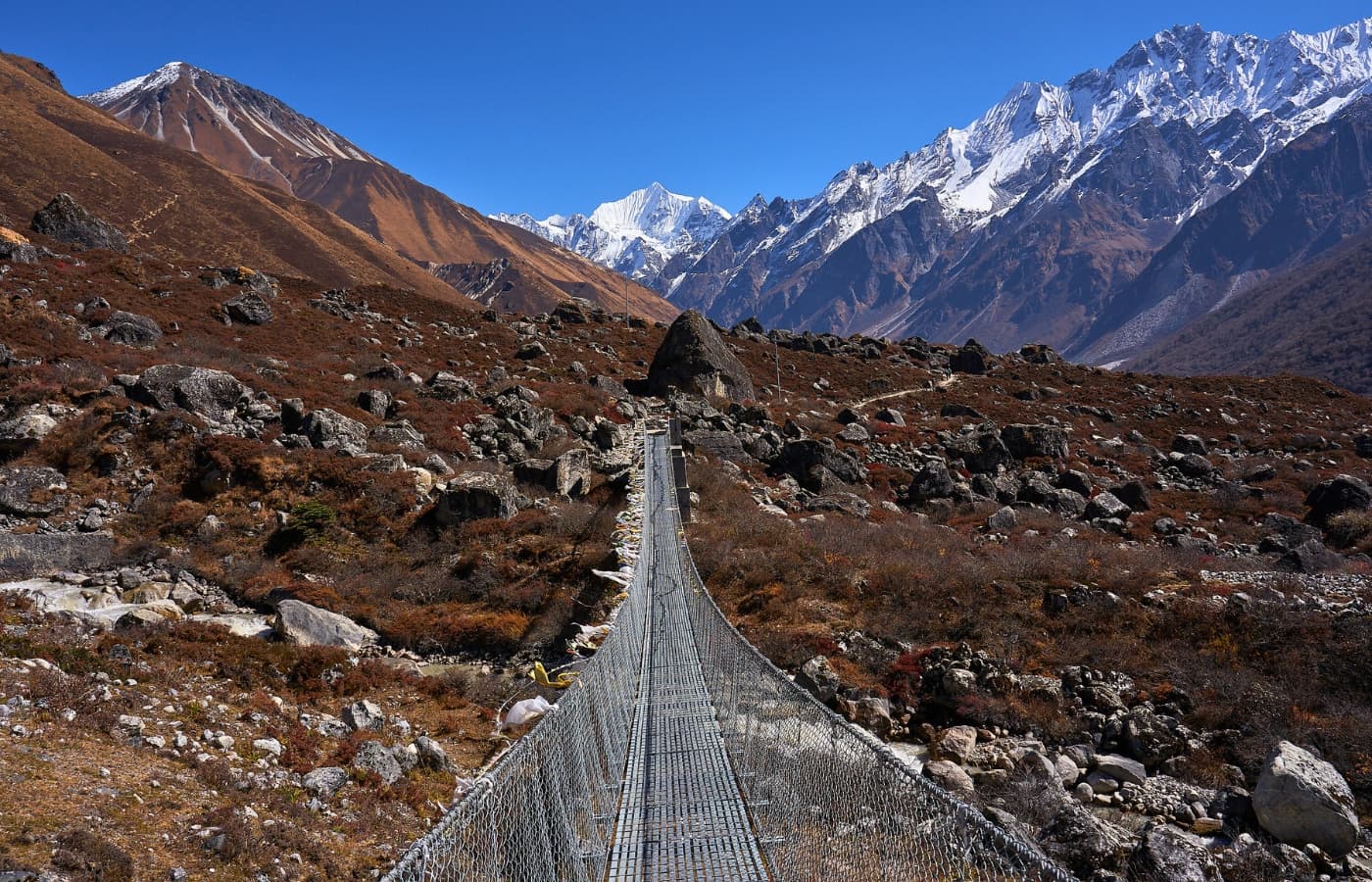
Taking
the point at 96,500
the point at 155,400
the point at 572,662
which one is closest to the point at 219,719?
the point at 572,662

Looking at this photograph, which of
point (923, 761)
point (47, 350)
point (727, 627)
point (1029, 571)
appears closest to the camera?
point (923, 761)

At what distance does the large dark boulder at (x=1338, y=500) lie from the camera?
23.0m

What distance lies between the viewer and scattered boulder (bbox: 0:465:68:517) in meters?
13.6

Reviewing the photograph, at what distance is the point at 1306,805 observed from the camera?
6.35 metres

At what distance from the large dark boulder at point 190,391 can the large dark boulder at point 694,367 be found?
23.7 m

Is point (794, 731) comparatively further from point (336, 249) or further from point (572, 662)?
point (336, 249)

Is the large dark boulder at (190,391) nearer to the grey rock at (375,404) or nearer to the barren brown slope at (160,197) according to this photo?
the grey rock at (375,404)

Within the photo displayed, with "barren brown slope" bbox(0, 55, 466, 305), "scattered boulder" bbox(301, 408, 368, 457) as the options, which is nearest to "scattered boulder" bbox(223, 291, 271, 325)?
"scattered boulder" bbox(301, 408, 368, 457)

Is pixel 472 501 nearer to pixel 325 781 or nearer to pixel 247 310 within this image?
pixel 325 781

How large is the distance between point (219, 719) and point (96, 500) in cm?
1089

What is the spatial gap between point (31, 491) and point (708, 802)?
1609 cm

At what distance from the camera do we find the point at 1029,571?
1398 centimetres

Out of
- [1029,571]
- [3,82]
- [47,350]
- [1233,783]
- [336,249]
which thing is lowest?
[1233,783]

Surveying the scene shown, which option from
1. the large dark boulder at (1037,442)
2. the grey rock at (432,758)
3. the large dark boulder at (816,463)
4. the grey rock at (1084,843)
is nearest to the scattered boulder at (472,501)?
the grey rock at (432,758)
